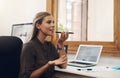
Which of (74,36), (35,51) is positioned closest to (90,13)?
(74,36)

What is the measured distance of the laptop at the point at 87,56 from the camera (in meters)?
2.00

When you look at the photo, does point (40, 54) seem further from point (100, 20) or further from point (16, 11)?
point (16, 11)

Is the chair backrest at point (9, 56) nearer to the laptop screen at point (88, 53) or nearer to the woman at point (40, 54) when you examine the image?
the woman at point (40, 54)

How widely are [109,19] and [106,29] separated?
0.34ft

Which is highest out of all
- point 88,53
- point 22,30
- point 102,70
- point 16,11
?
point 16,11

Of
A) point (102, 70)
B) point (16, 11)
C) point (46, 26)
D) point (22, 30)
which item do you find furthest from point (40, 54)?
point (16, 11)

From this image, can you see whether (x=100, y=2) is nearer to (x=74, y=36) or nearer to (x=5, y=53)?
(x=74, y=36)

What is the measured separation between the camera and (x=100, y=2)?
214cm

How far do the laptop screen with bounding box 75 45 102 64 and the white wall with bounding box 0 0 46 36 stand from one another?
2.73 feet

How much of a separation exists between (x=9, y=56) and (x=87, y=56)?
104 centimetres

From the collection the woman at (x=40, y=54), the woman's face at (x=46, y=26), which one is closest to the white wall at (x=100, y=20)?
the woman at (x=40, y=54)

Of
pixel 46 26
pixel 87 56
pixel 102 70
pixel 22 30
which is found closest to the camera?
pixel 102 70

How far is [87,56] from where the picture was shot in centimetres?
209

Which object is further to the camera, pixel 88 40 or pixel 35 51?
pixel 88 40
